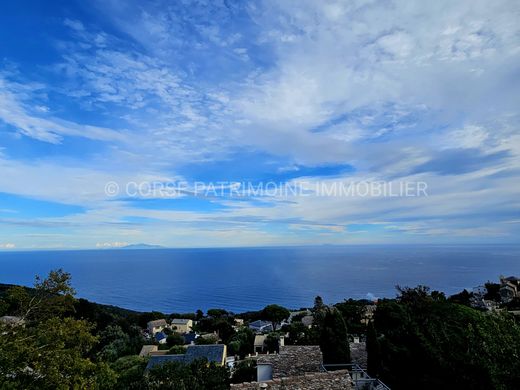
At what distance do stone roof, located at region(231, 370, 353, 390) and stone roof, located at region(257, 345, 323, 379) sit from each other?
3676 millimetres

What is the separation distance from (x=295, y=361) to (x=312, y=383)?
4.73 meters

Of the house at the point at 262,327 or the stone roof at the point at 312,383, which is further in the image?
the house at the point at 262,327

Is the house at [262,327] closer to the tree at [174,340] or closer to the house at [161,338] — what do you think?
the tree at [174,340]

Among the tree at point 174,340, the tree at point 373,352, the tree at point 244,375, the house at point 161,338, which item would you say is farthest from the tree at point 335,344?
the house at point 161,338

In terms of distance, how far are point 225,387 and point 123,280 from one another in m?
134

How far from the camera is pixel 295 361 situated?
1415cm

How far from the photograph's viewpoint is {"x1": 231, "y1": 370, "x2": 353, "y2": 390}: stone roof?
31.1 ft

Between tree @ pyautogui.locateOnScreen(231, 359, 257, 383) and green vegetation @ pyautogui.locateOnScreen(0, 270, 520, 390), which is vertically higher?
green vegetation @ pyautogui.locateOnScreen(0, 270, 520, 390)

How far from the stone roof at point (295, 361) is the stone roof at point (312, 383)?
3676 millimetres

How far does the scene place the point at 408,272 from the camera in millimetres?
124562

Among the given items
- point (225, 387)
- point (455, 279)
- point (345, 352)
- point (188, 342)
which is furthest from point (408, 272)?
point (225, 387)

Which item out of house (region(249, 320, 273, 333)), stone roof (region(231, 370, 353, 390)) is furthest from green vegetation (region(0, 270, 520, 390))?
house (region(249, 320, 273, 333))

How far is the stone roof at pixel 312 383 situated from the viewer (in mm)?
9484

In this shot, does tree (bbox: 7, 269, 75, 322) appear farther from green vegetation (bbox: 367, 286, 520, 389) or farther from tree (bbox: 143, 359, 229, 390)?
green vegetation (bbox: 367, 286, 520, 389)
